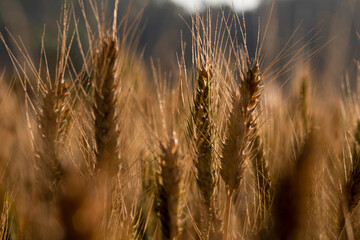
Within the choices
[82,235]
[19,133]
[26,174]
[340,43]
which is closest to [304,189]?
[82,235]

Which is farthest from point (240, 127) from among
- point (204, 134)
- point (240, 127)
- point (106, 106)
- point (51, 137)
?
point (51, 137)

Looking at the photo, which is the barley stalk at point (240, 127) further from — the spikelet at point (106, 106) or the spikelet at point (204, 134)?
the spikelet at point (106, 106)

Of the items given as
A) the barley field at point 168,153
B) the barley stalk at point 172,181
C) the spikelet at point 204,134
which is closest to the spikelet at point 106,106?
→ the barley field at point 168,153

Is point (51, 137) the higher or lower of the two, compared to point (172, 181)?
higher

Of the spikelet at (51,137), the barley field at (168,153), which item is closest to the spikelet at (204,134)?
the barley field at (168,153)

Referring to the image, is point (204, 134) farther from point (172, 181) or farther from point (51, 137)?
point (51, 137)

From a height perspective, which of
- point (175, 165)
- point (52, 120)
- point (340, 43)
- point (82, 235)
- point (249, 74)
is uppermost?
point (340, 43)

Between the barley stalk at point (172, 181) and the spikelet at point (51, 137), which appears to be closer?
the barley stalk at point (172, 181)

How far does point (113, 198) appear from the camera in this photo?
117 centimetres

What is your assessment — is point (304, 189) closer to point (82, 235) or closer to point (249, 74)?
point (249, 74)

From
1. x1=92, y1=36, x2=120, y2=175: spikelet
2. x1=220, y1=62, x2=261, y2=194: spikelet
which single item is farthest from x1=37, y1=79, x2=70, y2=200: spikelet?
x1=220, y1=62, x2=261, y2=194: spikelet

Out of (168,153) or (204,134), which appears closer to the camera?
(168,153)

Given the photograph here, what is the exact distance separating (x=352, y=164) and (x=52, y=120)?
3.52ft

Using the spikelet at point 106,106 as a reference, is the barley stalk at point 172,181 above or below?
below
